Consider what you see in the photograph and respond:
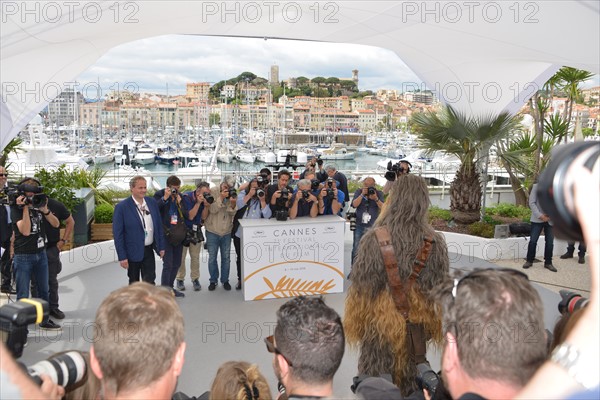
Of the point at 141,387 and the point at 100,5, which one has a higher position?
the point at 100,5

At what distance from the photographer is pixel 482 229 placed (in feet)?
28.6

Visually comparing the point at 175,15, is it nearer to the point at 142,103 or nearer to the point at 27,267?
the point at 27,267

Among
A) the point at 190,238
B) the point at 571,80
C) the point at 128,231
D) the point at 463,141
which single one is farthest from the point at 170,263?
the point at 571,80

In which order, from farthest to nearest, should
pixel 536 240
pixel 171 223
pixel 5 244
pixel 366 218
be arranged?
pixel 536 240
pixel 366 218
pixel 171 223
pixel 5 244

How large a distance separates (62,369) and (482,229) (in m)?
8.15

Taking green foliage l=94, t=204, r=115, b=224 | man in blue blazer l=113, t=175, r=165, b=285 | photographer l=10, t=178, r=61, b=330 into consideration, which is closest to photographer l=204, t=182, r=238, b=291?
man in blue blazer l=113, t=175, r=165, b=285

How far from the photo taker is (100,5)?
4.68 meters

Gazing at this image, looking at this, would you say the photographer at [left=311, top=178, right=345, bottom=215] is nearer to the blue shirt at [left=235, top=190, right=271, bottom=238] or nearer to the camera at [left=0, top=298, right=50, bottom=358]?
the blue shirt at [left=235, top=190, right=271, bottom=238]

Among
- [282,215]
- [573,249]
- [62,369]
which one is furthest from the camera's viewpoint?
[573,249]

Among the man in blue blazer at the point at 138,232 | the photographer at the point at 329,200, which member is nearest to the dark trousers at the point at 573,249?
the photographer at the point at 329,200

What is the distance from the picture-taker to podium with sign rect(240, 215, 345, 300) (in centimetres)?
597

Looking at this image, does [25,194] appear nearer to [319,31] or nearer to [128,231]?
[128,231]

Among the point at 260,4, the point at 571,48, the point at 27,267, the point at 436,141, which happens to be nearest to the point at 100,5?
the point at 260,4

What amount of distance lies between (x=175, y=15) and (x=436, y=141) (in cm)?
517
